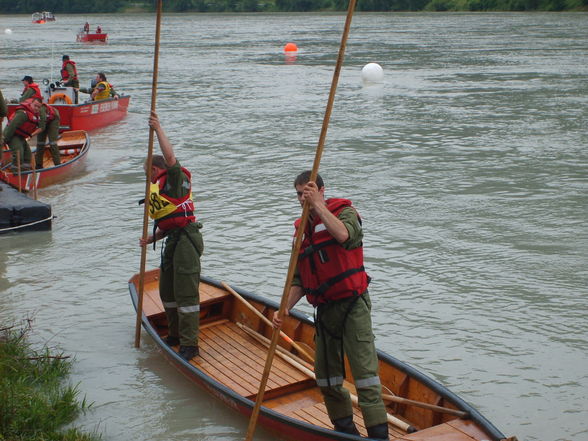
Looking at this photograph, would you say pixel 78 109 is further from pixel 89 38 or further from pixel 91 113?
pixel 89 38

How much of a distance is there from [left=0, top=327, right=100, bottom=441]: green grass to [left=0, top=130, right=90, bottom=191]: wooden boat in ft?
20.0

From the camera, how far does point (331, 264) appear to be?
6.11m

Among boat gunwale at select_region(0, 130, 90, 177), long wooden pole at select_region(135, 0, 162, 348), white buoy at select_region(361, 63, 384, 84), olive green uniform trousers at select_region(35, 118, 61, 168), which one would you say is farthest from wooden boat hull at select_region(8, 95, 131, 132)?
long wooden pole at select_region(135, 0, 162, 348)

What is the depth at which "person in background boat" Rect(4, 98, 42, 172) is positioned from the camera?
1565 centimetres

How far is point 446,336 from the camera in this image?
977 cm

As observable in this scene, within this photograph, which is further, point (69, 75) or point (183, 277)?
point (69, 75)

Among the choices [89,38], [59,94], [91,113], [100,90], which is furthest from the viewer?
[89,38]

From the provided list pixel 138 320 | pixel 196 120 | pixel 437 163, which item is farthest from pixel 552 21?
pixel 138 320

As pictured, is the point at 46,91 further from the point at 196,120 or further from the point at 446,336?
the point at 446,336

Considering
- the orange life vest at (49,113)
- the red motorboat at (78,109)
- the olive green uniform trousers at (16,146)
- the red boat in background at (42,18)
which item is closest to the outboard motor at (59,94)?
the red motorboat at (78,109)

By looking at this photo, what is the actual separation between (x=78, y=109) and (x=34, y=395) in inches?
627

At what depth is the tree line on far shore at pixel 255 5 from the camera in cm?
8775

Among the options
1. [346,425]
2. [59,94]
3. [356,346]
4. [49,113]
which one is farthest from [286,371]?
[59,94]

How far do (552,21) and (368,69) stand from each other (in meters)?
40.0
